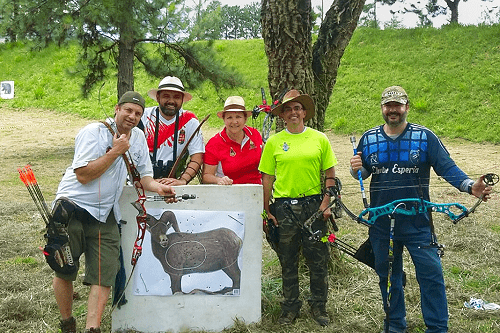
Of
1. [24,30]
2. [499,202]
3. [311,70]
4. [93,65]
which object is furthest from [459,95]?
[311,70]

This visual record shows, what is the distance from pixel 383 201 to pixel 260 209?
2.82 feet

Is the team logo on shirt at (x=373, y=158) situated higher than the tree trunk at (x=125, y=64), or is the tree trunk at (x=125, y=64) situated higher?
the tree trunk at (x=125, y=64)

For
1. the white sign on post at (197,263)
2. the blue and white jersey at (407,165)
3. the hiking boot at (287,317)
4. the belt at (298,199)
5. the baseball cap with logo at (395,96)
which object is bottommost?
the hiking boot at (287,317)

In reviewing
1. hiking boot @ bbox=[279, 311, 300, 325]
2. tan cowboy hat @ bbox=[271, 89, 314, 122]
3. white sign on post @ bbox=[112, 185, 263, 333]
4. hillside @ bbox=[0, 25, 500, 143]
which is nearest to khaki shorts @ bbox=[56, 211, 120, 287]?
white sign on post @ bbox=[112, 185, 263, 333]

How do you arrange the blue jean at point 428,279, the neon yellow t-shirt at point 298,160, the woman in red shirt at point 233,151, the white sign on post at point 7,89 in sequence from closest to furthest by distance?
the blue jean at point 428,279
the neon yellow t-shirt at point 298,160
the woman in red shirt at point 233,151
the white sign on post at point 7,89

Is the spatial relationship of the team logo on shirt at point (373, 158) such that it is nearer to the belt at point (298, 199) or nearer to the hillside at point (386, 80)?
the belt at point (298, 199)

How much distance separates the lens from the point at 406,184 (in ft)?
11.5

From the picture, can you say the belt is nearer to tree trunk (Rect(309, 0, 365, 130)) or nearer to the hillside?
tree trunk (Rect(309, 0, 365, 130))

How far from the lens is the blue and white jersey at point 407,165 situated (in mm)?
3454

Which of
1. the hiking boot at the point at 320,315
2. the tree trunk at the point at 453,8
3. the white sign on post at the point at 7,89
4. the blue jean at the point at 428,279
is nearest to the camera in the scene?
the blue jean at the point at 428,279

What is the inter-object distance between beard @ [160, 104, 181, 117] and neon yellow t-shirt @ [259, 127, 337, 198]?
783 millimetres

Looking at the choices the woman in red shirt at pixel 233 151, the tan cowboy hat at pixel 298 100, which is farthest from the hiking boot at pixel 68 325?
the tan cowboy hat at pixel 298 100

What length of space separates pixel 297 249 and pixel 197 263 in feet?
2.37

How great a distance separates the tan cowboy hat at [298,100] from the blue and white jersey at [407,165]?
1.81ft
